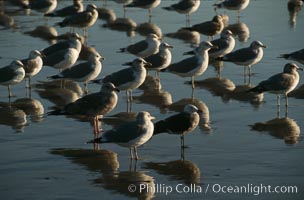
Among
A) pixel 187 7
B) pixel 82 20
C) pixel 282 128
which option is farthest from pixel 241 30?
pixel 282 128

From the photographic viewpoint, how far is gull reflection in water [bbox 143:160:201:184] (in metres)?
12.1

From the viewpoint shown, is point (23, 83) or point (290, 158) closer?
point (290, 158)

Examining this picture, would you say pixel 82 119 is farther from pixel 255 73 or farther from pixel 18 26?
pixel 18 26

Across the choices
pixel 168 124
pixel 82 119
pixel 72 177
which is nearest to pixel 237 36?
pixel 82 119

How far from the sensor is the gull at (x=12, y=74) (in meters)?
17.6

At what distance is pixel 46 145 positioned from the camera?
14.0 meters

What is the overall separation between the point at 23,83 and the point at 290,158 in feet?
28.0

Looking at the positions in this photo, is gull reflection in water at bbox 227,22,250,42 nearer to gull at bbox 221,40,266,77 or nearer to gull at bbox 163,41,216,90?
gull at bbox 221,40,266,77

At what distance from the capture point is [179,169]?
41.1 ft

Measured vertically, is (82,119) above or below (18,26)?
below

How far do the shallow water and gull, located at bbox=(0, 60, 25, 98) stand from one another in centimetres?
37

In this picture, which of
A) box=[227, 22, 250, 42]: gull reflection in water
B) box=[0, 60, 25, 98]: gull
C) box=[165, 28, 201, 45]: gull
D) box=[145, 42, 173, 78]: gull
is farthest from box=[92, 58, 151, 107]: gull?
box=[227, 22, 250, 42]: gull reflection in water

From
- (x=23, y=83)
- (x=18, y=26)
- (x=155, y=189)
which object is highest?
(x=18, y=26)

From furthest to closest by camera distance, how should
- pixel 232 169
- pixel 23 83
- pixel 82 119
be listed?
pixel 23 83
pixel 82 119
pixel 232 169
